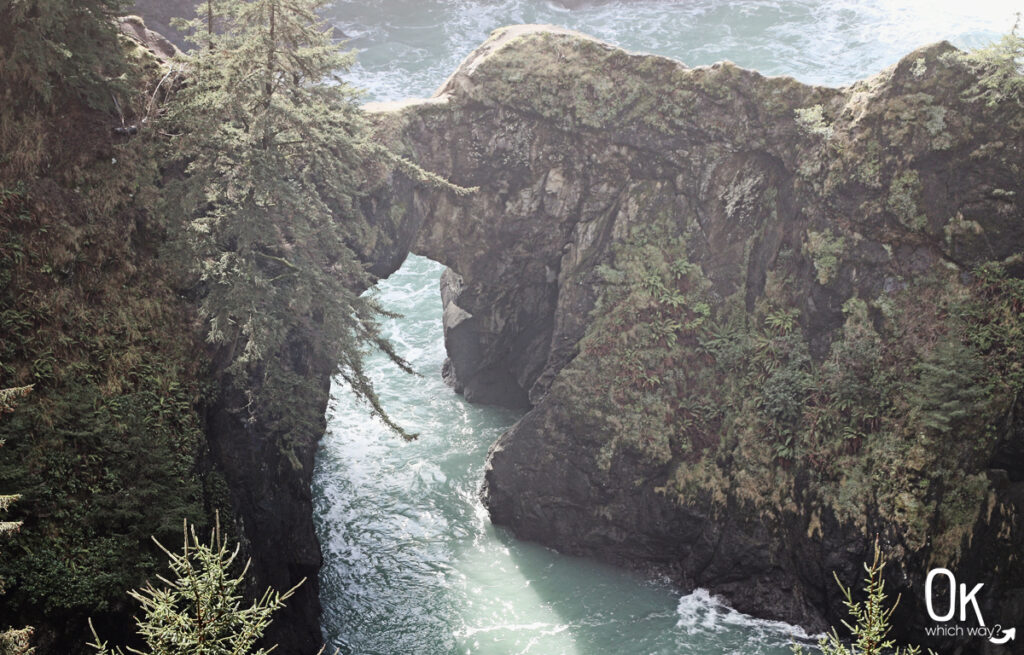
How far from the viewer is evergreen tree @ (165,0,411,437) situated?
48.5 feet

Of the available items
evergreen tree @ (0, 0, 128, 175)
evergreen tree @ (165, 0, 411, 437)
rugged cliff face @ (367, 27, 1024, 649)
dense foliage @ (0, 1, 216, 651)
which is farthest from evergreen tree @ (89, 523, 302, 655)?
rugged cliff face @ (367, 27, 1024, 649)

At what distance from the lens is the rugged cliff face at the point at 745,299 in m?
17.4

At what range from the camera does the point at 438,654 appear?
1756cm

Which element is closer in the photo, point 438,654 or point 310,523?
point 438,654

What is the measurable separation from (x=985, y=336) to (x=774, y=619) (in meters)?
8.41

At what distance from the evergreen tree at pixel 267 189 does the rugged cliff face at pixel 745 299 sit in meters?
5.12

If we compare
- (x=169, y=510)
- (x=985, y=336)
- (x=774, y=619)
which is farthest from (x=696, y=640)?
(x=169, y=510)

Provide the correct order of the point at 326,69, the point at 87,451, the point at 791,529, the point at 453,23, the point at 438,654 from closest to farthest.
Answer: the point at 87,451, the point at 326,69, the point at 438,654, the point at 791,529, the point at 453,23

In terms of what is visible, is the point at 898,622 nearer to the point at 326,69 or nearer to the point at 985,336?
the point at 985,336

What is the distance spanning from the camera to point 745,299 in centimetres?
2158

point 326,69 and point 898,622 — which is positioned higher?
point 326,69

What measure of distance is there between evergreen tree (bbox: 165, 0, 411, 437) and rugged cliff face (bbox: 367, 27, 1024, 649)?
16.8 feet
